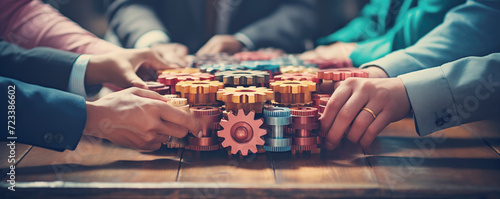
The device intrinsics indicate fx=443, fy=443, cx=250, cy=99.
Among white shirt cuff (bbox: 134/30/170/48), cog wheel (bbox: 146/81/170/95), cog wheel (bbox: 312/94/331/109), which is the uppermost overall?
cog wheel (bbox: 146/81/170/95)

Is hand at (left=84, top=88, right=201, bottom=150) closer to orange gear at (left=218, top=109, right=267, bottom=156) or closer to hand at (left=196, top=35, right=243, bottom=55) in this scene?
orange gear at (left=218, top=109, right=267, bottom=156)

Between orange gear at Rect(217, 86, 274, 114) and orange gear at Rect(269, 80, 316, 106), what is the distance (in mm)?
55

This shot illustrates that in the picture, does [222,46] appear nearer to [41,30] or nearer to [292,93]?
[41,30]

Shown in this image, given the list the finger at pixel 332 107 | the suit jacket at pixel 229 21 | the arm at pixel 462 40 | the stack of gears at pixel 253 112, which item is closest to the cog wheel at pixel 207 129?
the stack of gears at pixel 253 112

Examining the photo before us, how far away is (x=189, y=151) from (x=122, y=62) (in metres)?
0.44

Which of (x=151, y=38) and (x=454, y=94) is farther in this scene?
(x=151, y=38)

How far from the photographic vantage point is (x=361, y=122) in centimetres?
99

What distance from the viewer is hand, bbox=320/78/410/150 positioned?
989 mm

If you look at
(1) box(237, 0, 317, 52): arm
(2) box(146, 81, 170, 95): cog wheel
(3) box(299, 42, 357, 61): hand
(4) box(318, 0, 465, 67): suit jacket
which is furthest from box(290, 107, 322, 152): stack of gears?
(1) box(237, 0, 317, 52): arm

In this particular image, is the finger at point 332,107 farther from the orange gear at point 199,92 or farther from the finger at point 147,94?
the finger at point 147,94

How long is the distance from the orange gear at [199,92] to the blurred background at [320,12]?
163cm

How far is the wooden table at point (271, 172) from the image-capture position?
77 centimetres

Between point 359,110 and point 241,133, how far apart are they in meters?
0.28

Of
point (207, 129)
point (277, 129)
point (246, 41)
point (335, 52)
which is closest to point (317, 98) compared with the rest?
point (277, 129)
